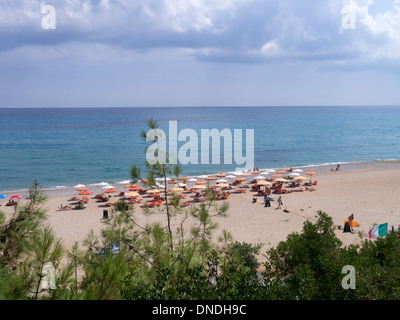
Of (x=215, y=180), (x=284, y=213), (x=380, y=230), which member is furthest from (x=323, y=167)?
(x=380, y=230)

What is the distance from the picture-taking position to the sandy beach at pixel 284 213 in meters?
16.4

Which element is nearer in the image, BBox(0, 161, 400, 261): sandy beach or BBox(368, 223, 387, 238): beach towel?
BBox(368, 223, 387, 238): beach towel

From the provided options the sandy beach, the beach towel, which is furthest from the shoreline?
the beach towel

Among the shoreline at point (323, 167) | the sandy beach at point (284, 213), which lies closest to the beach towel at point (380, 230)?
the sandy beach at point (284, 213)

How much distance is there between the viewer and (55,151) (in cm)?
5200

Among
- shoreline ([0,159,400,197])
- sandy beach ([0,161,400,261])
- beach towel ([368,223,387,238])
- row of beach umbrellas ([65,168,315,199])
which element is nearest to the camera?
beach towel ([368,223,387,238])

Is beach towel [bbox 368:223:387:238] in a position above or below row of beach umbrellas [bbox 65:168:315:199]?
below

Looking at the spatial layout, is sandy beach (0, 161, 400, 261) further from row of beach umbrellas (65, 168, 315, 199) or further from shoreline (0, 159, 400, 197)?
shoreline (0, 159, 400, 197)

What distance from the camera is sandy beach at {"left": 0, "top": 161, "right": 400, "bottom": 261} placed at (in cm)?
1641

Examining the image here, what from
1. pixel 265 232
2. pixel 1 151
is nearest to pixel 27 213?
pixel 265 232

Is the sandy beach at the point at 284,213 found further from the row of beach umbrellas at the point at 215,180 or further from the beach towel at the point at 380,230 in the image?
the beach towel at the point at 380,230

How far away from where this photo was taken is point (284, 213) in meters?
20.0

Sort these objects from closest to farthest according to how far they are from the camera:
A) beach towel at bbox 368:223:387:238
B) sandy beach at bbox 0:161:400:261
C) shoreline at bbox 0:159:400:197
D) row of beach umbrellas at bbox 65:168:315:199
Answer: beach towel at bbox 368:223:387:238 < sandy beach at bbox 0:161:400:261 < row of beach umbrellas at bbox 65:168:315:199 < shoreline at bbox 0:159:400:197

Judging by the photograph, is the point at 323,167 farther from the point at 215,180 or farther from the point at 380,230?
the point at 380,230
